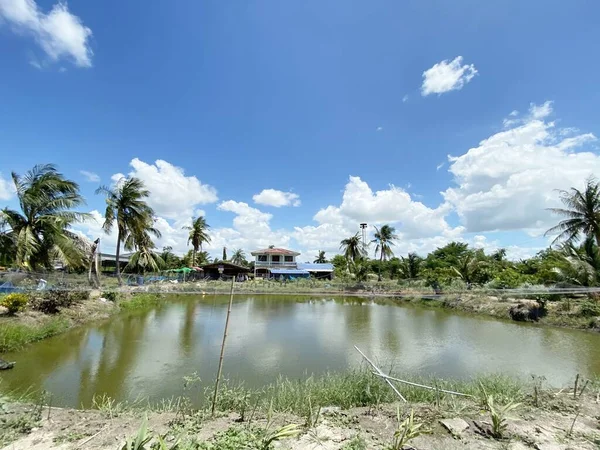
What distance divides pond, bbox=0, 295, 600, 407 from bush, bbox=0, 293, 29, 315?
139cm

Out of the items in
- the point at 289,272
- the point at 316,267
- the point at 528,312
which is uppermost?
the point at 316,267

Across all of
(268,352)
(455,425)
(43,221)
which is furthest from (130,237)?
(455,425)

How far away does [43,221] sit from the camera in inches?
386

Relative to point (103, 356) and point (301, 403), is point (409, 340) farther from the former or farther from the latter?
point (103, 356)

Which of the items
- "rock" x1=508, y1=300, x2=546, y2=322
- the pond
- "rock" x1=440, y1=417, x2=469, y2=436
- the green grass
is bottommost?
the pond

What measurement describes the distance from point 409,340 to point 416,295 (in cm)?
1005

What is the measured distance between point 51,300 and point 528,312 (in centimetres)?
1717

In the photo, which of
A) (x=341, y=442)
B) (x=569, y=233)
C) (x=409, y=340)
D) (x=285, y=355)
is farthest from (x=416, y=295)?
(x=341, y=442)

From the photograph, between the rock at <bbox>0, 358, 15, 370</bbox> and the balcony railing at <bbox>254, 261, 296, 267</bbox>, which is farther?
the balcony railing at <bbox>254, 261, 296, 267</bbox>

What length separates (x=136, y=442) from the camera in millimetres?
2191

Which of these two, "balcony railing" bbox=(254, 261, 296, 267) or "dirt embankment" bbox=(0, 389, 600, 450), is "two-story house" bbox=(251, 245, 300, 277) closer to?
"balcony railing" bbox=(254, 261, 296, 267)

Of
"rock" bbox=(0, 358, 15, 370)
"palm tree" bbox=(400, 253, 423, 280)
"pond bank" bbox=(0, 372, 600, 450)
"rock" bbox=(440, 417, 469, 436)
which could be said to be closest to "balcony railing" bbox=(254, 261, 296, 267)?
"palm tree" bbox=(400, 253, 423, 280)

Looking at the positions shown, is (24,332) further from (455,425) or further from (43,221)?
(455,425)

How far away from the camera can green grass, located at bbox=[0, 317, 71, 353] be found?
7.09 meters
